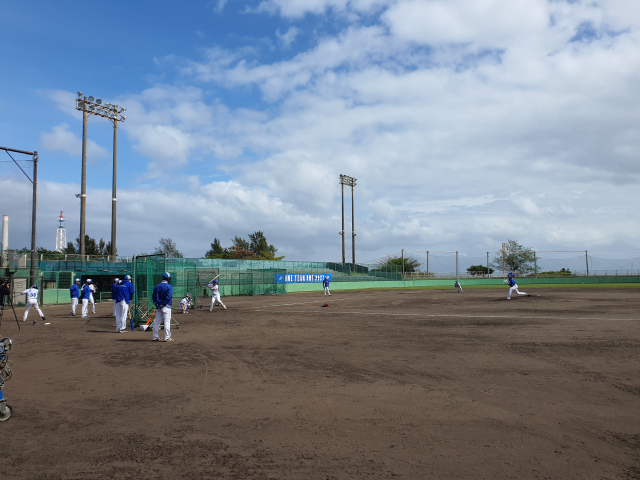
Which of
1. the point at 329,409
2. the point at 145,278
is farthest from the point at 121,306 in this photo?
the point at 329,409

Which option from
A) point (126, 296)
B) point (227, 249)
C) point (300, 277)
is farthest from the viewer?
point (227, 249)

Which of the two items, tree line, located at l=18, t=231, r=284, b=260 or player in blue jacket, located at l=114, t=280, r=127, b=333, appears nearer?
player in blue jacket, located at l=114, t=280, r=127, b=333

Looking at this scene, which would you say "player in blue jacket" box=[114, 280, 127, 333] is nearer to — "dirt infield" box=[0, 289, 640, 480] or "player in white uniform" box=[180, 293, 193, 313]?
"dirt infield" box=[0, 289, 640, 480]

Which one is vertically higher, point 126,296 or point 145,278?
point 145,278

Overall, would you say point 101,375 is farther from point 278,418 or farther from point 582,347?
point 582,347

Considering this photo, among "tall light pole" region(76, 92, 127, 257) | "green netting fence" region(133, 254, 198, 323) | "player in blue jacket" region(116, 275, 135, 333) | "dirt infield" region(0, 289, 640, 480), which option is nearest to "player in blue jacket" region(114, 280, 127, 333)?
"player in blue jacket" region(116, 275, 135, 333)

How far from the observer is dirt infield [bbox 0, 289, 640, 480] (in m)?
4.45

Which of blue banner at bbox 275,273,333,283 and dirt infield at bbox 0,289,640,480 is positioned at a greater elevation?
blue banner at bbox 275,273,333,283

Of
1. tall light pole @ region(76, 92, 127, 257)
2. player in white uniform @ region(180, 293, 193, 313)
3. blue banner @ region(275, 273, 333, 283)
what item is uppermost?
Answer: tall light pole @ region(76, 92, 127, 257)

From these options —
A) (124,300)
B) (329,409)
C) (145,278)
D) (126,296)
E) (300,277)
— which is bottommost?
(329,409)

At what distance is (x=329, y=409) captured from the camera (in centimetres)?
621

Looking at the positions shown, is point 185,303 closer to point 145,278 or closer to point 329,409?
point 145,278

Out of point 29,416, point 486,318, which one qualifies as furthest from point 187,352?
point 486,318

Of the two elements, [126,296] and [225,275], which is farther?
[225,275]
